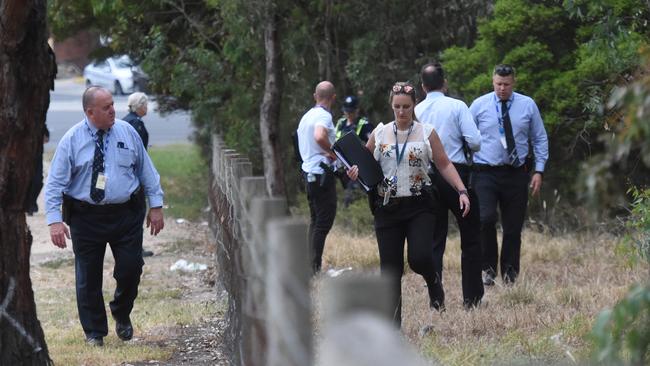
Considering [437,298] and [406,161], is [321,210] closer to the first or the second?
[437,298]

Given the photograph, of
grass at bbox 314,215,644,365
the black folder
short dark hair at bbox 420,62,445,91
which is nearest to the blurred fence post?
grass at bbox 314,215,644,365

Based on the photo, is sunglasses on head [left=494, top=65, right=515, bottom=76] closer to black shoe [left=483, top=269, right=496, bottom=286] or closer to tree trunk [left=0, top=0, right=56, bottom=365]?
black shoe [left=483, top=269, right=496, bottom=286]

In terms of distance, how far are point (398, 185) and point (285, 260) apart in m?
4.71

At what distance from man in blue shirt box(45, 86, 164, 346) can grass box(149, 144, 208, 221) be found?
10861 mm

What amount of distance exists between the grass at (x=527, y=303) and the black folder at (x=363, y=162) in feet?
3.47

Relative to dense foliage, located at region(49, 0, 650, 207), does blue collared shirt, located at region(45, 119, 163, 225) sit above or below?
below

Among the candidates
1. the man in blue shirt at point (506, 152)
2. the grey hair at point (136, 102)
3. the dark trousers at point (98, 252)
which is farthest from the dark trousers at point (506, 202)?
the grey hair at point (136, 102)

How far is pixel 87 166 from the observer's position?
328 inches

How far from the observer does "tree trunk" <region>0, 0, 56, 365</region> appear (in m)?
6.18

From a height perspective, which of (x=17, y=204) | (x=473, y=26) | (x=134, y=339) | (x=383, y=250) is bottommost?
(x=134, y=339)

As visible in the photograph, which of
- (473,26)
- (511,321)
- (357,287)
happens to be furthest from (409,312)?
(473,26)

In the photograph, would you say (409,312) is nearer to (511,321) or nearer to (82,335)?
(511,321)

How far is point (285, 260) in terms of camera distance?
10.8 feet

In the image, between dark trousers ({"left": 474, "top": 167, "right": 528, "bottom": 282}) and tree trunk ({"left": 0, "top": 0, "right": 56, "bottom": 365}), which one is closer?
tree trunk ({"left": 0, "top": 0, "right": 56, "bottom": 365})
